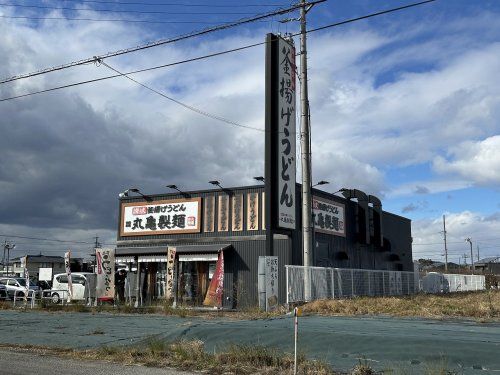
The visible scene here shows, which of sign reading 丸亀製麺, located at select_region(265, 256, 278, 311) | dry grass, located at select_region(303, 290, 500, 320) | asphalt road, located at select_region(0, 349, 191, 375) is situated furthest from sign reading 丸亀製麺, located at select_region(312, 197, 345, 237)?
asphalt road, located at select_region(0, 349, 191, 375)

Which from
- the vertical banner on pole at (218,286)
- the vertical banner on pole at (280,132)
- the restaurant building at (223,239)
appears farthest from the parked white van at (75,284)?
the vertical banner on pole at (280,132)

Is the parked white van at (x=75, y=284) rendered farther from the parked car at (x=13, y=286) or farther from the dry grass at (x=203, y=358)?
the dry grass at (x=203, y=358)

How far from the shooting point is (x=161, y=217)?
3131cm

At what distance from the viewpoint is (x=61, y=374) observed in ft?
28.6

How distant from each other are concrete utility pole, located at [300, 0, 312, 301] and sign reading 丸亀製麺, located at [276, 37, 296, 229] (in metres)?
0.58

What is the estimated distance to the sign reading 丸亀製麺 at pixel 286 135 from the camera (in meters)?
22.0

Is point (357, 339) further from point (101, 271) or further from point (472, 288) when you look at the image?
point (472, 288)

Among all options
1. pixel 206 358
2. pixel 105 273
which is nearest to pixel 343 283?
pixel 105 273

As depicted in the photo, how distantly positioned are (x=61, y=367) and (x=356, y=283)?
68.4 feet

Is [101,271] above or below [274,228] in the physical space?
below

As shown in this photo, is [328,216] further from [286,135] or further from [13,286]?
[13,286]

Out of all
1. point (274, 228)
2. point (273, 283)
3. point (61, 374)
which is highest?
point (274, 228)

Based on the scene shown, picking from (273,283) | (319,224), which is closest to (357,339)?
(273,283)

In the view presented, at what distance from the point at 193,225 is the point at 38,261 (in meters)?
67.6
